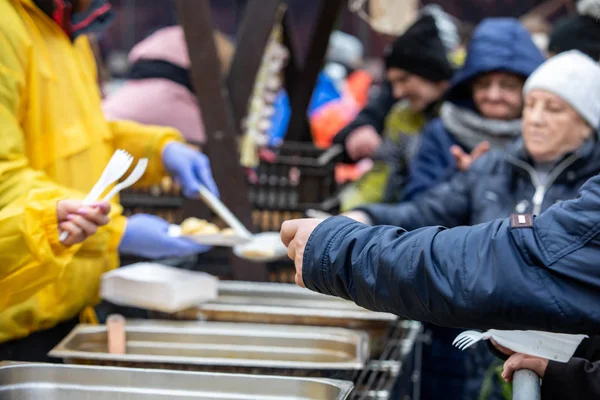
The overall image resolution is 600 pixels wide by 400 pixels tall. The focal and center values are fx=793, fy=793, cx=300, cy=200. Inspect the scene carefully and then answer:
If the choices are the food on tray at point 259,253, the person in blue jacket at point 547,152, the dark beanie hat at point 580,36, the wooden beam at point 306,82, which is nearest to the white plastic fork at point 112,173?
the food on tray at point 259,253

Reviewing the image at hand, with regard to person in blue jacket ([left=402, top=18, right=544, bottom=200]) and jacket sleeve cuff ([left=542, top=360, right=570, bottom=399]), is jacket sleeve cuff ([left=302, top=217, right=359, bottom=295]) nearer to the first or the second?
jacket sleeve cuff ([left=542, top=360, right=570, bottom=399])

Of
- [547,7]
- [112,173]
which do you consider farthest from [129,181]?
[547,7]

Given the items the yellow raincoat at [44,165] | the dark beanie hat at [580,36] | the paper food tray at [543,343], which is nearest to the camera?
the paper food tray at [543,343]

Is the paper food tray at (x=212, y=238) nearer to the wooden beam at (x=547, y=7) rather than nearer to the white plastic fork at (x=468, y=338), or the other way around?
the white plastic fork at (x=468, y=338)

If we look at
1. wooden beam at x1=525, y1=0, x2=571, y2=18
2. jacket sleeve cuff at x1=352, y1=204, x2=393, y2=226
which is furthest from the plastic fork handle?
wooden beam at x1=525, y1=0, x2=571, y2=18

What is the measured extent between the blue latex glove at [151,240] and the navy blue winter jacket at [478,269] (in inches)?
35.7

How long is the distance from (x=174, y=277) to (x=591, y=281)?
1.40 m

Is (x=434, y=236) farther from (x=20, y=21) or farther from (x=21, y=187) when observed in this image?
(x=20, y=21)

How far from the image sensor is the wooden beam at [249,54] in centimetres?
295

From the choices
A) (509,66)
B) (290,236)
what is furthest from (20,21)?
(509,66)

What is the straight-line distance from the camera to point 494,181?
8.77 ft

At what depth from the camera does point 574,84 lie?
2477 mm

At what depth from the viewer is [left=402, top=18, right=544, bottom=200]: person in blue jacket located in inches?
125

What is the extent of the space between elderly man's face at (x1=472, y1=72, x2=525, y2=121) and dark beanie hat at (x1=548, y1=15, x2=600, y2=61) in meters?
0.65
